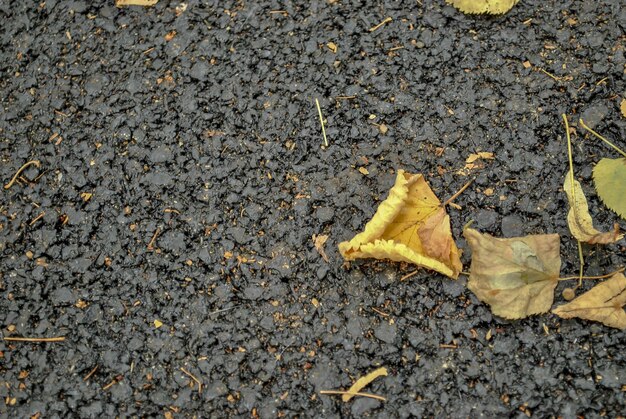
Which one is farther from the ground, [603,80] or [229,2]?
[229,2]

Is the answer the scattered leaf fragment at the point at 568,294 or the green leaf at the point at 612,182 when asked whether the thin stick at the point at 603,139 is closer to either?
the green leaf at the point at 612,182

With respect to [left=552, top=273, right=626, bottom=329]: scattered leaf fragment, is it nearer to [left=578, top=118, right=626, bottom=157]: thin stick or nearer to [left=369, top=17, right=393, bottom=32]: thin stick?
[left=578, top=118, right=626, bottom=157]: thin stick

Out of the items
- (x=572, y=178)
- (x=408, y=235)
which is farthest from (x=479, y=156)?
(x=408, y=235)

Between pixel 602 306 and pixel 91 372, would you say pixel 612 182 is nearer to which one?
pixel 602 306

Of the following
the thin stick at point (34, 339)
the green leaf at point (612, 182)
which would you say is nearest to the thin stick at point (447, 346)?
the green leaf at point (612, 182)

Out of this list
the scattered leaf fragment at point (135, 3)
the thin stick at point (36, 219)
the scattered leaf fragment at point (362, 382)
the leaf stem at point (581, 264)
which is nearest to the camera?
the scattered leaf fragment at point (362, 382)

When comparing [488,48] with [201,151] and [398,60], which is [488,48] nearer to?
[398,60]

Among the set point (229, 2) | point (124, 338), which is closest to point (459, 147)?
point (229, 2)
